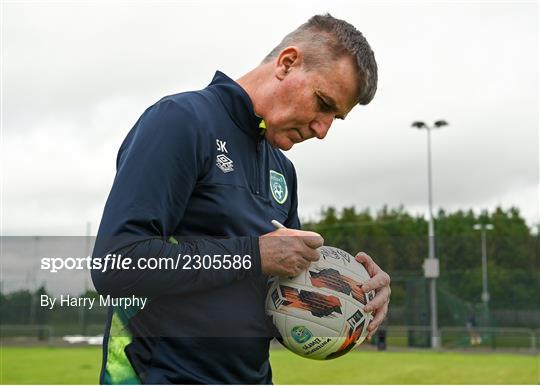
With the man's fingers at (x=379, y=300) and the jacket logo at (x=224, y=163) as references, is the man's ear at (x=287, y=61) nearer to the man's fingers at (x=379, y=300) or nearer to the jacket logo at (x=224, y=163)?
the jacket logo at (x=224, y=163)

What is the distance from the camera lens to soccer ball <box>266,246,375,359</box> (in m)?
2.54

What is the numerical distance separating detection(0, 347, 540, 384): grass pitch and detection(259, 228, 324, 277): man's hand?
446 inches

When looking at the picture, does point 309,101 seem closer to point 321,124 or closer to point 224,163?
point 321,124

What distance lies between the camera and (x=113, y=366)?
229cm

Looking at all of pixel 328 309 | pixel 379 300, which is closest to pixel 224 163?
pixel 328 309

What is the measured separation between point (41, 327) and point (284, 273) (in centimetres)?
2421

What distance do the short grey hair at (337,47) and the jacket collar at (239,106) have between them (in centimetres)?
24

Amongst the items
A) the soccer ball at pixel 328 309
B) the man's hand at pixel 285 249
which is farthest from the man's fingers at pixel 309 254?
the soccer ball at pixel 328 309

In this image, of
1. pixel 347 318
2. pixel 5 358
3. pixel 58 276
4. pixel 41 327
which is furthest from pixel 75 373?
pixel 347 318

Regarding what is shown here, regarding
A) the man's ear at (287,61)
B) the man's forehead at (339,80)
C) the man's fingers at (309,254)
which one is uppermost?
the man's ear at (287,61)

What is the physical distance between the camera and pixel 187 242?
7.23 feet

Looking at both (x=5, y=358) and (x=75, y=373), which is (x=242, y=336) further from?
(x=5, y=358)

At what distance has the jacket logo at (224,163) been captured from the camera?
228cm

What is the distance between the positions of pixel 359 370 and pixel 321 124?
14.4 m
